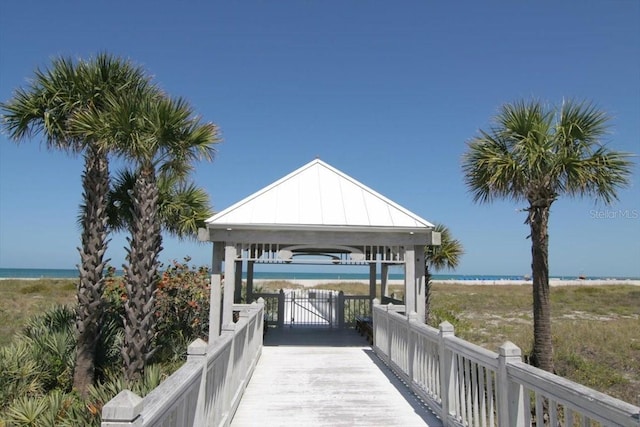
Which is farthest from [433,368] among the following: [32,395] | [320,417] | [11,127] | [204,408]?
[11,127]

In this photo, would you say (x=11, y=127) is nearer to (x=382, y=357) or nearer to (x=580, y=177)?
(x=382, y=357)

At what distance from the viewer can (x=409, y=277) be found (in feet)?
35.6

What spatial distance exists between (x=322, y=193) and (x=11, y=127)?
7090 mm

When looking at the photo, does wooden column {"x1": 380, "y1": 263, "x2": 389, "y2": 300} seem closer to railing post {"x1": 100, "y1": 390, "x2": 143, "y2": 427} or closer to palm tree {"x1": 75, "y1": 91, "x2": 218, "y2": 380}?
palm tree {"x1": 75, "y1": 91, "x2": 218, "y2": 380}

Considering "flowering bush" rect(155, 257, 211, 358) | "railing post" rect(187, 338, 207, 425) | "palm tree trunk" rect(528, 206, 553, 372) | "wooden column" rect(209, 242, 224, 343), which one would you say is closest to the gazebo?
"wooden column" rect(209, 242, 224, 343)

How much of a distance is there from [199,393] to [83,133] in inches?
284

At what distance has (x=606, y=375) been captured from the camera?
1159cm

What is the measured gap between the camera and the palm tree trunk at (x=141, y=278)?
29.8ft

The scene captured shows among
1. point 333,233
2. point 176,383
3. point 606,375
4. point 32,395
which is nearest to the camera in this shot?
point 176,383

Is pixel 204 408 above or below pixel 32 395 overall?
above

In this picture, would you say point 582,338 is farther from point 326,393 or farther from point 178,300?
point 178,300

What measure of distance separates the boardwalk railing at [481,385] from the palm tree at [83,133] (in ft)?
20.2

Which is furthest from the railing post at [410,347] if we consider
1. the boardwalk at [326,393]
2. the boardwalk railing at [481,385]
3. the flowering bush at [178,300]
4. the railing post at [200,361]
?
the flowering bush at [178,300]

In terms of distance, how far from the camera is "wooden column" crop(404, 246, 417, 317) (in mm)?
10805
